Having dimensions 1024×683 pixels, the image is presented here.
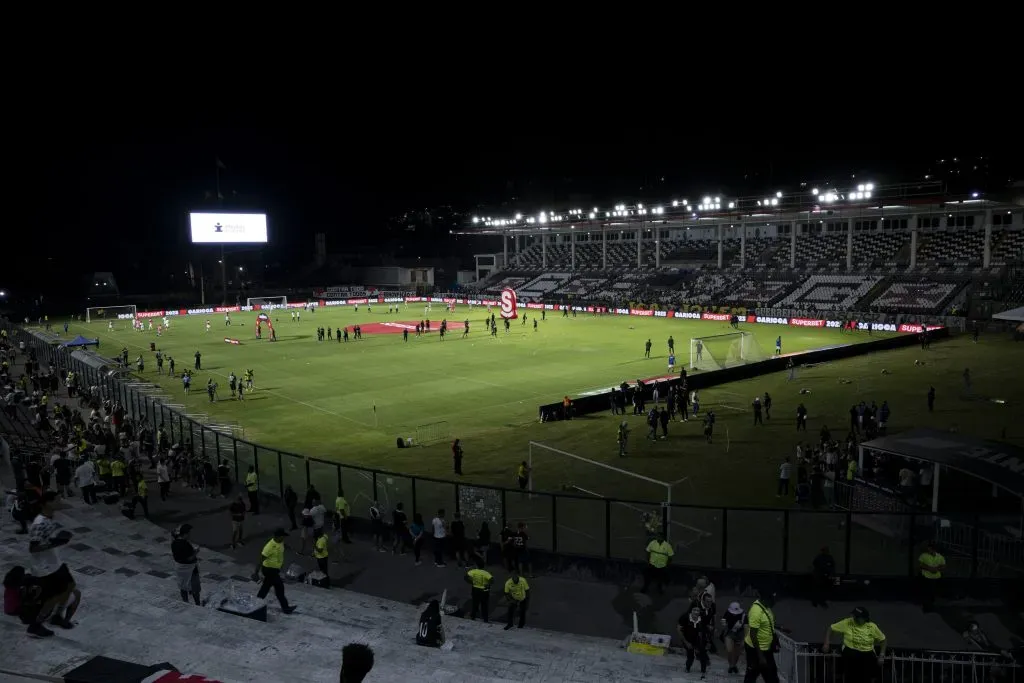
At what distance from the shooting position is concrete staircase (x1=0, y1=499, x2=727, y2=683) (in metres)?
8.87

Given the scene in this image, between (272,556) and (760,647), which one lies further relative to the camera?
(272,556)

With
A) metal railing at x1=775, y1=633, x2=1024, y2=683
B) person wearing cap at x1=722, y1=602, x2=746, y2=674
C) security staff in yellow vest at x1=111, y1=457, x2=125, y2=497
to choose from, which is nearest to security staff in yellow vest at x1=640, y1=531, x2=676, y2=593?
person wearing cap at x1=722, y1=602, x2=746, y2=674

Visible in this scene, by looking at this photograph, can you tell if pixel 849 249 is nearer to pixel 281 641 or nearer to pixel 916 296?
pixel 916 296

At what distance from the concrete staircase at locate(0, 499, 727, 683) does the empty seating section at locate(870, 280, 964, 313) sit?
62.6 m

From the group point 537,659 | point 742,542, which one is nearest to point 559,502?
point 742,542

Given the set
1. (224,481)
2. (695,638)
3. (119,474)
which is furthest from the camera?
(224,481)

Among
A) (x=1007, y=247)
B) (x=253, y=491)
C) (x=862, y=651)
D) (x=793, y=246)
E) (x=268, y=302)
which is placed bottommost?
(x=253, y=491)

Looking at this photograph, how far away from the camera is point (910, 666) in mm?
10008

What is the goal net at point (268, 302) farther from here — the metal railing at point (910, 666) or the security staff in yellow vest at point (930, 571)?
the metal railing at point (910, 666)

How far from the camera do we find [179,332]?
6656cm

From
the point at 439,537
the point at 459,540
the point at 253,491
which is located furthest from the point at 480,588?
the point at 253,491

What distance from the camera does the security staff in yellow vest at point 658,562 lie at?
13508 millimetres

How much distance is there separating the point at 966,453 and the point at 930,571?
485cm

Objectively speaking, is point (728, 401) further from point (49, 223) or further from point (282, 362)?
point (49, 223)
